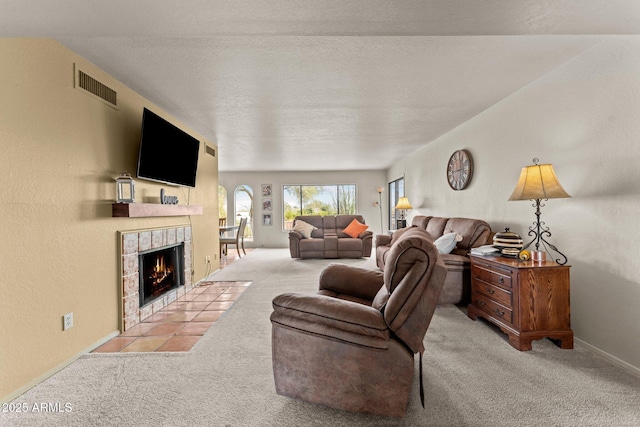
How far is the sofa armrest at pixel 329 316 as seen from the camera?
1.48 meters

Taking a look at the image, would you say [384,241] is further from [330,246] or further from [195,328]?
[195,328]

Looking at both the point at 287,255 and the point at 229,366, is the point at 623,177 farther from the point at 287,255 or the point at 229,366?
the point at 287,255

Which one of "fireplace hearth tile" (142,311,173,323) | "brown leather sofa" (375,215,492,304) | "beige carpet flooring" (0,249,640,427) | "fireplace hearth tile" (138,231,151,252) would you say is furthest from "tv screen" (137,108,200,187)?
"brown leather sofa" (375,215,492,304)

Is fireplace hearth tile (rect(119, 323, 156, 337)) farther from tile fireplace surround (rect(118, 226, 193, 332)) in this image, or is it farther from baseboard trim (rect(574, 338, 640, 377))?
baseboard trim (rect(574, 338, 640, 377))

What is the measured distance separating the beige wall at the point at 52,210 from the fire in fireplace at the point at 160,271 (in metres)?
0.49

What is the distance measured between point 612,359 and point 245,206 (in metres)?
8.60

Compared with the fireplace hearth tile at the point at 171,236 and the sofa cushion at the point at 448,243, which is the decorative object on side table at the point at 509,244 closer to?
the sofa cushion at the point at 448,243

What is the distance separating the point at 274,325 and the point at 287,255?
19.4ft

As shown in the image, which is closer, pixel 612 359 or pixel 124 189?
pixel 612 359

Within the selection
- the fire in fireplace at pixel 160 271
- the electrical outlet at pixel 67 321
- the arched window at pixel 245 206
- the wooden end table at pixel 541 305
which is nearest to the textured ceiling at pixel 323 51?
the wooden end table at pixel 541 305

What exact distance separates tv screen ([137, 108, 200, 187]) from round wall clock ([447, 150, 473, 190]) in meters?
3.78

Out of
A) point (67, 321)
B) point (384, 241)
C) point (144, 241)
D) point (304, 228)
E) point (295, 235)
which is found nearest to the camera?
point (67, 321)

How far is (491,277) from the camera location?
8.82 feet

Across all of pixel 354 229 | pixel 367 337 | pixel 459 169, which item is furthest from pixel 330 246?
pixel 367 337
